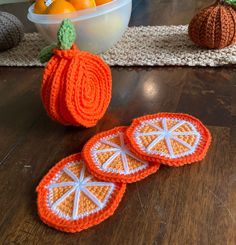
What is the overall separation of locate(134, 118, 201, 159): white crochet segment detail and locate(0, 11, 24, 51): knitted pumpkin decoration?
17.6 inches

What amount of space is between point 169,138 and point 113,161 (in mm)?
77

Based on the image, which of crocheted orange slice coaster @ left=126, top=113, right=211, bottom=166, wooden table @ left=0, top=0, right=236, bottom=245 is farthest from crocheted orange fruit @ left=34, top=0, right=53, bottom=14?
crocheted orange slice coaster @ left=126, top=113, right=211, bottom=166

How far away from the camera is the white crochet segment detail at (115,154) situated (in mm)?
376

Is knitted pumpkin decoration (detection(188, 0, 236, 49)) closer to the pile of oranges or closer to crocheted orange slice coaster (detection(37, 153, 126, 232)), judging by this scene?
the pile of oranges

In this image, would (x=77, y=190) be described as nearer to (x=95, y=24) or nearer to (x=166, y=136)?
(x=166, y=136)

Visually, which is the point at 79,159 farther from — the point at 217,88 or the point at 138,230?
the point at 217,88

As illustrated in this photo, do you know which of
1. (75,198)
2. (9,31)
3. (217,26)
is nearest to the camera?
(75,198)

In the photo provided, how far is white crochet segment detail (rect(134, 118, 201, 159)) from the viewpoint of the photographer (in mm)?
387

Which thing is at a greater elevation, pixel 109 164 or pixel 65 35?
pixel 65 35

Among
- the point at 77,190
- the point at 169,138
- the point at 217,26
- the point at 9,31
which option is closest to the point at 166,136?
the point at 169,138

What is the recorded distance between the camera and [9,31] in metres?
0.73

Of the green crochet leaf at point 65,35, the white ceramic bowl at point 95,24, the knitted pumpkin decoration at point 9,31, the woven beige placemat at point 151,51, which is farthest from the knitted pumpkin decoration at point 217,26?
the knitted pumpkin decoration at point 9,31

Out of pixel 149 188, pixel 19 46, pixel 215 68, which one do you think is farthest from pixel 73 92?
pixel 19 46

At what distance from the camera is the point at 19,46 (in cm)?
77
